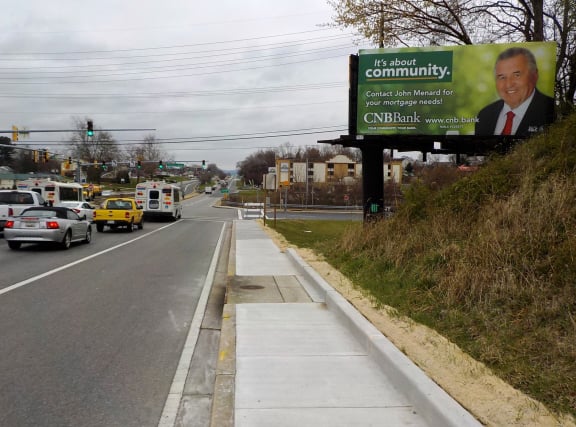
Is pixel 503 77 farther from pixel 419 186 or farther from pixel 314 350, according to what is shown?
pixel 314 350

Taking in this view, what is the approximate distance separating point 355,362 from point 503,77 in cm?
1306

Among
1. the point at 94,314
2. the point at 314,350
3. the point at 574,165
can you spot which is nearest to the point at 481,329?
the point at 314,350

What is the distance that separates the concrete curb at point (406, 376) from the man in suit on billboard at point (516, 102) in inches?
405

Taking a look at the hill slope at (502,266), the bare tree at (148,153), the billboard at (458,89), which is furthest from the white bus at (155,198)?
the bare tree at (148,153)

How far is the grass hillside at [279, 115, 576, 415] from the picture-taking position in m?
4.70

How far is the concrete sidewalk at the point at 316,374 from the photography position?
401 centimetres

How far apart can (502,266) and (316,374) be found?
2.94 meters

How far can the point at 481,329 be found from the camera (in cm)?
562

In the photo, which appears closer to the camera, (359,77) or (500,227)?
(500,227)

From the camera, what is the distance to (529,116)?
15547 mm

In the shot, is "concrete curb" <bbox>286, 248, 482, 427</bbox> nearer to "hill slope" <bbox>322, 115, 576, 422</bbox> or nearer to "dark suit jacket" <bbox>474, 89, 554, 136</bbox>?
"hill slope" <bbox>322, 115, 576, 422</bbox>

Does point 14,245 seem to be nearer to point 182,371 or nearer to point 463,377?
point 182,371

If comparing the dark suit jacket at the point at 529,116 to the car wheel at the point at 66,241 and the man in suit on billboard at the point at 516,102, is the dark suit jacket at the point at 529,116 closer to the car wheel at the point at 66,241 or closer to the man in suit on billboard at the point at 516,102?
the man in suit on billboard at the point at 516,102

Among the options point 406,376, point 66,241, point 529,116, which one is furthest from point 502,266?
point 66,241
